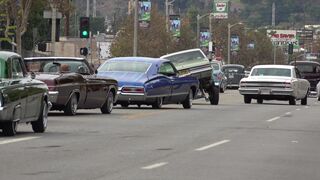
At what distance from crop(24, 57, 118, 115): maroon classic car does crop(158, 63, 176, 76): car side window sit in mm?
3128

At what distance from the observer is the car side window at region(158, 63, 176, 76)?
27266 mm

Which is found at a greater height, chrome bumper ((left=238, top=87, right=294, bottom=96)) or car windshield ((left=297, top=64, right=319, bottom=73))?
car windshield ((left=297, top=64, right=319, bottom=73))

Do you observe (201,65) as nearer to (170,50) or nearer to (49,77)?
(49,77)

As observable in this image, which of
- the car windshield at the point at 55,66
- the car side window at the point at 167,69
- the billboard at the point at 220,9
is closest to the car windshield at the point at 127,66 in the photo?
the car side window at the point at 167,69

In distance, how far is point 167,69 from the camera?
27750mm

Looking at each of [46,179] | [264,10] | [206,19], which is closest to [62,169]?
[46,179]

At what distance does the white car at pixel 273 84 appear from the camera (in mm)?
34812

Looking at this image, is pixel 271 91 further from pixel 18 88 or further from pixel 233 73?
pixel 233 73

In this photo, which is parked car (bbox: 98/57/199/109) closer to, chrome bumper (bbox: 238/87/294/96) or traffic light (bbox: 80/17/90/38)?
chrome bumper (bbox: 238/87/294/96)

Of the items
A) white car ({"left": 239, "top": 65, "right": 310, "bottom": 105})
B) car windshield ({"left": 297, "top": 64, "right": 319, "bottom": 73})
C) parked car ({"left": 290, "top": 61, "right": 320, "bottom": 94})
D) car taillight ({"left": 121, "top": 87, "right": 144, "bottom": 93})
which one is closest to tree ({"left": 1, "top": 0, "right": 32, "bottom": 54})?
white car ({"left": 239, "top": 65, "right": 310, "bottom": 105})

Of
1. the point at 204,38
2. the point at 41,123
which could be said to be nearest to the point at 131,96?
the point at 41,123

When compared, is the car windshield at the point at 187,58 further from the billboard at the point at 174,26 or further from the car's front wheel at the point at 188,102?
the billboard at the point at 174,26

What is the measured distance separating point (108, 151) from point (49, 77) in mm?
7564

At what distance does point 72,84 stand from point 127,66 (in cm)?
558
